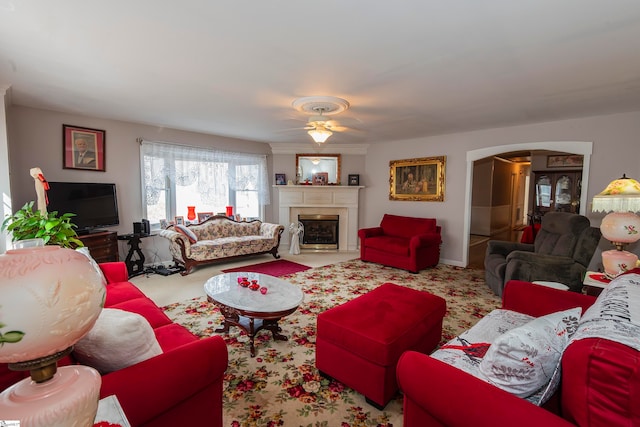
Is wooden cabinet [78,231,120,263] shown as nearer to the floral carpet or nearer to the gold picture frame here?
the floral carpet

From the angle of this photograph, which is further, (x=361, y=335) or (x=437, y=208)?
(x=437, y=208)

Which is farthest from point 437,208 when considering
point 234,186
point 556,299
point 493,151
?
point 234,186

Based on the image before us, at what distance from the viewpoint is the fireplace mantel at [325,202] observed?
21.6 feet

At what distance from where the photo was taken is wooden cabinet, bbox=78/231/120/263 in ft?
12.8

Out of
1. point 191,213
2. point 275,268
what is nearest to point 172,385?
point 275,268

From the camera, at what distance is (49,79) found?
2859 millimetres

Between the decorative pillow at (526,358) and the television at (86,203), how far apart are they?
191 inches

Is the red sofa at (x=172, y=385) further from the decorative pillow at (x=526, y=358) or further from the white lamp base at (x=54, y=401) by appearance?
the decorative pillow at (x=526, y=358)

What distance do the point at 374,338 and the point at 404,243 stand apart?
133 inches

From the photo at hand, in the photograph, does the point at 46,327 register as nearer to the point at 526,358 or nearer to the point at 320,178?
the point at 526,358

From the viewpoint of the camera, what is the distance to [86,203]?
413cm

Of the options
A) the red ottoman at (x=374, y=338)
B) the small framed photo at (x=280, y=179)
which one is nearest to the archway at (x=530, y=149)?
the red ottoman at (x=374, y=338)

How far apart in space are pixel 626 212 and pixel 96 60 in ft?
14.6

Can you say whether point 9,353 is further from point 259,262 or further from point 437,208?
A: point 437,208
